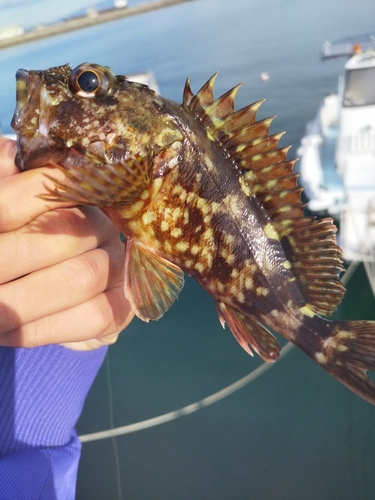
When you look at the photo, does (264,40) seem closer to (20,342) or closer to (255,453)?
(255,453)

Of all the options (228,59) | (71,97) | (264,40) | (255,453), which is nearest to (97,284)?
(71,97)

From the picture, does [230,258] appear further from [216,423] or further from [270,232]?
[216,423]

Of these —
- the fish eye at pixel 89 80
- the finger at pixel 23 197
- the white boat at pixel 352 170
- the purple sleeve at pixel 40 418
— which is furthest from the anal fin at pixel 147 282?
the white boat at pixel 352 170

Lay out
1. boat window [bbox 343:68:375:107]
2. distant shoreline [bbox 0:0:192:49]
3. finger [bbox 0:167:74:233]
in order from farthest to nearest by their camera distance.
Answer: distant shoreline [bbox 0:0:192:49], boat window [bbox 343:68:375:107], finger [bbox 0:167:74:233]

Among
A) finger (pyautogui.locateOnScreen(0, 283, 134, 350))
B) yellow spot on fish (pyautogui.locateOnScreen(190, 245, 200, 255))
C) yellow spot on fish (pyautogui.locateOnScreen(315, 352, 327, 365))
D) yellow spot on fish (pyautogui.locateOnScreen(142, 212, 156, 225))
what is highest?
yellow spot on fish (pyautogui.locateOnScreen(142, 212, 156, 225))

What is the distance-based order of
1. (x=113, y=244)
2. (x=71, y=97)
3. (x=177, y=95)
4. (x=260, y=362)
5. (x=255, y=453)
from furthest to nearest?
1. (x=177, y=95)
2. (x=260, y=362)
3. (x=255, y=453)
4. (x=113, y=244)
5. (x=71, y=97)

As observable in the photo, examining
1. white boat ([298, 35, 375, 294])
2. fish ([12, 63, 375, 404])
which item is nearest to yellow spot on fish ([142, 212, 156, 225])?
fish ([12, 63, 375, 404])

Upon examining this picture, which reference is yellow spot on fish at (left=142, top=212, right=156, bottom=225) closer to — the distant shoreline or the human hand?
the human hand

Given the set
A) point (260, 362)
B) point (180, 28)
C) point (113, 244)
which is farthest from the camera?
point (180, 28)
